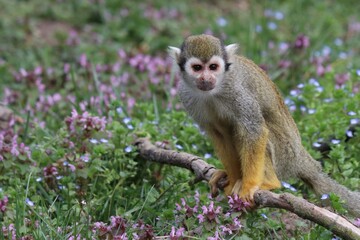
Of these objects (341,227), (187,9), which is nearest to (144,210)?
(341,227)

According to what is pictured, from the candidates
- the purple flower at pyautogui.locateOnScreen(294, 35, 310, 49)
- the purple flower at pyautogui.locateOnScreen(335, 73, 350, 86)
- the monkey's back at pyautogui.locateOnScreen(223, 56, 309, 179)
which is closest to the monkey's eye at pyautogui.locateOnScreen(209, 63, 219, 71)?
the monkey's back at pyautogui.locateOnScreen(223, 56, 309, 179)

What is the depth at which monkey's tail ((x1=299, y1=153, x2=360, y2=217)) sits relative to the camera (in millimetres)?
5230

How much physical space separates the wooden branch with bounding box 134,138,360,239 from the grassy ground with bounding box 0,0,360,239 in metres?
0.13

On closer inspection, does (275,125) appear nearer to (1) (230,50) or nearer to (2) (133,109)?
(1) (230,50)

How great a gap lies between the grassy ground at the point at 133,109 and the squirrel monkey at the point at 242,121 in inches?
8.2

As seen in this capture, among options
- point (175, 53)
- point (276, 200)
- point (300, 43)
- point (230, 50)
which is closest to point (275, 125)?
point (230, 50)

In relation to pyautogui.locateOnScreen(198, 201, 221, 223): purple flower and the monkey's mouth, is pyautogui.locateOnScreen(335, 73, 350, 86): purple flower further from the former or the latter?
pyautogui.locateOnScreen(198, 201, 221, 223): purple flower

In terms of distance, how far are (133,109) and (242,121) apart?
2.03m

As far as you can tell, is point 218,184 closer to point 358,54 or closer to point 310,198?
point 310,198

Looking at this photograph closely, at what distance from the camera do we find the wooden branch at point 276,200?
4277mm

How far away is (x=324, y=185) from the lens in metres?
5.41

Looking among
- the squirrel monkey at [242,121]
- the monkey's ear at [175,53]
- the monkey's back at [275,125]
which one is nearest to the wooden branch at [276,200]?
the squirrel monkey at [242,121]

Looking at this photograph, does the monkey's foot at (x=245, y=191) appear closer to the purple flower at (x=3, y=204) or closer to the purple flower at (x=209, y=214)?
the purple flower at (x=209, y=214)

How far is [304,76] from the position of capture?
8.16m
